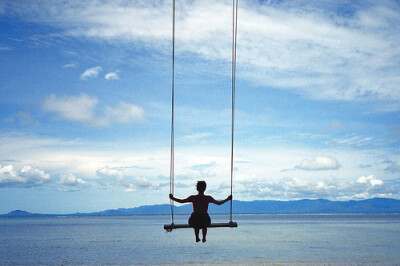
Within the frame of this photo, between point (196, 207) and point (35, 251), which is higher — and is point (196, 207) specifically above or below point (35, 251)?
above

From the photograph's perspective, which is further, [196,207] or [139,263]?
[139,263]

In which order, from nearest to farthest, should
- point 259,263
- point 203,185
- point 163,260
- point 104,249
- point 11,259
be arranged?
point 203,185 → point 259,263 → point 163,260 → point 11,259 → point 104,249

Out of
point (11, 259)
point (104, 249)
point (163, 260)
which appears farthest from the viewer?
point (104, 249)

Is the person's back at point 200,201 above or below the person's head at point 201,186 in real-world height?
below

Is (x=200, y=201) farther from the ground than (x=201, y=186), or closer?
closer

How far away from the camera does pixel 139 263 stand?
4594 cm

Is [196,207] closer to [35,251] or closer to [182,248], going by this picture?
[182,248]

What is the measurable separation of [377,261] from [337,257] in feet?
18.1

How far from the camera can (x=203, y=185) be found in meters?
13.6

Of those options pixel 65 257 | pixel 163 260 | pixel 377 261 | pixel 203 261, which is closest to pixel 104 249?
pixel 65 257

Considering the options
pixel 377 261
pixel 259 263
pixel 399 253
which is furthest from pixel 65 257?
pixel 399 253

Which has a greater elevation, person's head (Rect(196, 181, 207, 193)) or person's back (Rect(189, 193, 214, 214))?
person's head (Rect(196, 181, 207, 193))

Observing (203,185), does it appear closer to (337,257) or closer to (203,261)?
(203,261)

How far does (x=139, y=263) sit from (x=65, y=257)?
12.1 metres
